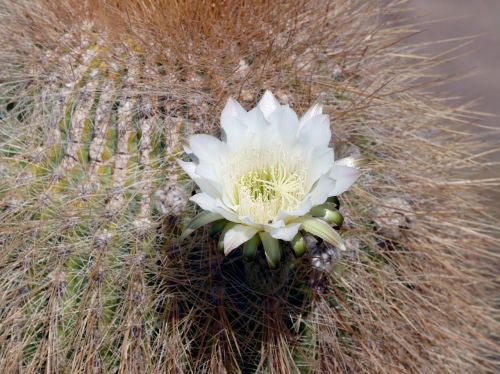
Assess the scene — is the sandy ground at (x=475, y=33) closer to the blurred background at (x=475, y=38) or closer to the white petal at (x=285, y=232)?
the blurred background at (x=475, y=38)

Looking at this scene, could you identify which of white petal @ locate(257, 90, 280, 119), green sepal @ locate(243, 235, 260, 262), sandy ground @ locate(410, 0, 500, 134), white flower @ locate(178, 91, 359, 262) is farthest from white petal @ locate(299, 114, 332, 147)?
sandy ground @ locate(410, 0, 500, 134)

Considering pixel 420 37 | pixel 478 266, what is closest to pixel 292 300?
pixel 478 266

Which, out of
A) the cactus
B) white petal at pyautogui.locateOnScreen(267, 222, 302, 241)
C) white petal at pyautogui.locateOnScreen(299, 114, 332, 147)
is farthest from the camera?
the cactus

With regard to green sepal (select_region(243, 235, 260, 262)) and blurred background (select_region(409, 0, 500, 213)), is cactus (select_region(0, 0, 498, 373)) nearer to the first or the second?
green sepal (select_region(243, 235, 260, 262))

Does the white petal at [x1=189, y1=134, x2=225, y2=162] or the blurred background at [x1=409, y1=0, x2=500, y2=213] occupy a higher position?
the white petal at [x1=189, y1=134, x2=225, y2=162]

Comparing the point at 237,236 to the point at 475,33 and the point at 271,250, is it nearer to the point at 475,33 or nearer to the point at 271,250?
the point at 271,250

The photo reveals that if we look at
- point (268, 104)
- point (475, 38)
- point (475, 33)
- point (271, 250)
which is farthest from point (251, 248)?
point (475, 33)
